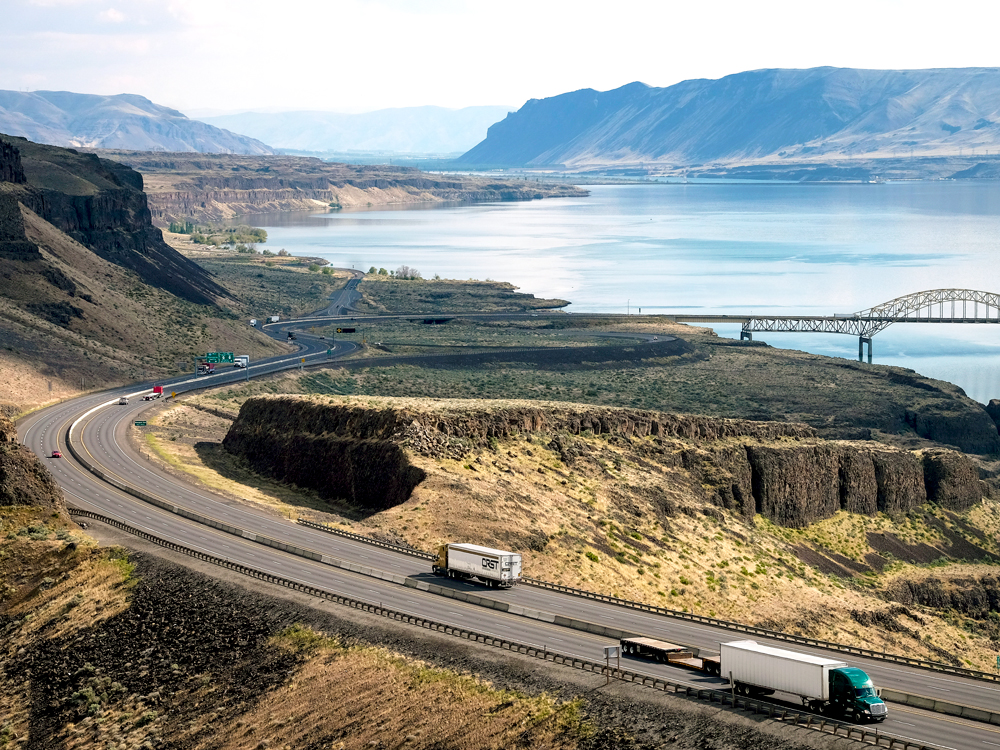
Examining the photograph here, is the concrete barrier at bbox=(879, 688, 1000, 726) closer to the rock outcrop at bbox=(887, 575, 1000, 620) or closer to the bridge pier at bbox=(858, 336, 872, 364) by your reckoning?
the rock outcrop at bbox=(887, 575, 1000, 620)

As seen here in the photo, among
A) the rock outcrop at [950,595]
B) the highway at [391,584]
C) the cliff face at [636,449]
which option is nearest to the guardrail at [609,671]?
the highway at [391,584]

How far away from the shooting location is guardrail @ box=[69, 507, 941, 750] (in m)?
36.1

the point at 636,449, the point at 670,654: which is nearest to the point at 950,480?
the point at 636,449

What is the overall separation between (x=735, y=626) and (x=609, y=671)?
358 inches

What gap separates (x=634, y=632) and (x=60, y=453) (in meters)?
51.1

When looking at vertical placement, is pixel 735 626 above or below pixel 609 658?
below

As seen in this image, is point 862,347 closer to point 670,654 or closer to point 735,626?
point 735,626

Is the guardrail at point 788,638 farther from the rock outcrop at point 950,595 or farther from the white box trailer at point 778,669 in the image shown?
the rock outcrop at point 950,595

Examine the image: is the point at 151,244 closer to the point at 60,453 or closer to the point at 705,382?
the point at 705,382

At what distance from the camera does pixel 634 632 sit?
156 ft

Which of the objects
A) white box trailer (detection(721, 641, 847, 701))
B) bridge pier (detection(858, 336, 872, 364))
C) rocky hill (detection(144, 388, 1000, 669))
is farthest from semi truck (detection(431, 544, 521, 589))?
bridge pier (detection(858, 336, 872, 364))

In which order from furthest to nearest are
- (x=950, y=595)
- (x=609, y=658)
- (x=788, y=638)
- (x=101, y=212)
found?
1. (x=101, y=212)
2. (x=950, y=595)
3. (x=788, y=638)
4. (x=609, y=658)

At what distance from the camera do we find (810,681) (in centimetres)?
3766

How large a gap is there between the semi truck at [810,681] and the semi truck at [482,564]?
15.3 meters
